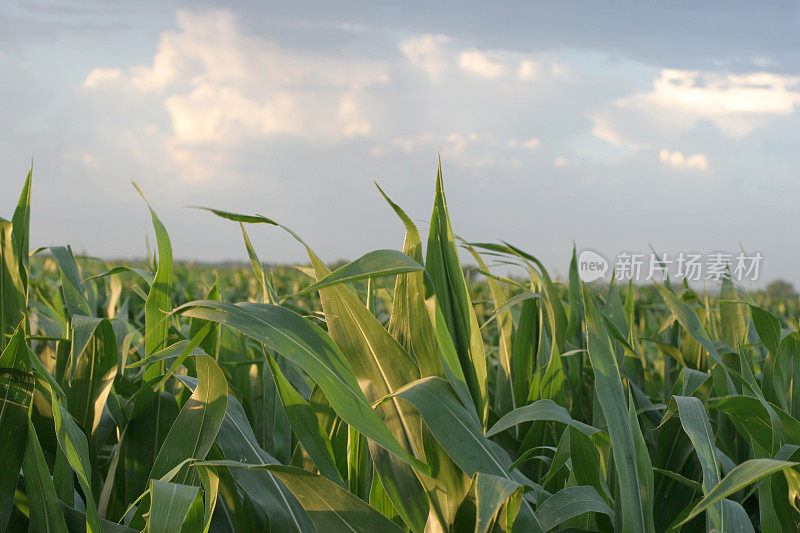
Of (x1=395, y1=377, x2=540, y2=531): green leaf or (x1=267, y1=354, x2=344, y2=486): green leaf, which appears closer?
(x1=395, y1=377, x2=540, y2=531): green leaf

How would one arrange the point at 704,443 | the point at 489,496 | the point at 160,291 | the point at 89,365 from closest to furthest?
the point at 489,496, the point at 704,443, the point at 89,365, the point at 160,291

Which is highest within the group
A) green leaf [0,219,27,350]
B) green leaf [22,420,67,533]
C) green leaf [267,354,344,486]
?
green leaf [0,219,27,350]

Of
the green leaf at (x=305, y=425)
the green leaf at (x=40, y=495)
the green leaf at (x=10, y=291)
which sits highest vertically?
the green leaf at (x=10, y=291)

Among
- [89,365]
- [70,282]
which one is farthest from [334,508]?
[70,282]

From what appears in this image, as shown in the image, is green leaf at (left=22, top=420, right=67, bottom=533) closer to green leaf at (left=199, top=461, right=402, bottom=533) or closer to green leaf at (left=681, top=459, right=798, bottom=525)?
green leaf at (left=199, top=461, right=402, bottom=533)

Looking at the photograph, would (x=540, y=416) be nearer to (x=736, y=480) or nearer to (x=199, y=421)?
(x=736, y=480)

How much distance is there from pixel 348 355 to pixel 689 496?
489mm

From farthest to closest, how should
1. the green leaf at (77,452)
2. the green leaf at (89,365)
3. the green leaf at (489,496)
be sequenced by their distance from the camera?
1. the green leaf at (89,365)
2. the green leaf at (77,452)
3. the green leaf at (489,496)

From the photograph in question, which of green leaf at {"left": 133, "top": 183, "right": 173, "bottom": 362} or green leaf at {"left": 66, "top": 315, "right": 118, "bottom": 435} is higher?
green leaf at {"left": 133, "top": 183, "right": 173, "bottom": 362}

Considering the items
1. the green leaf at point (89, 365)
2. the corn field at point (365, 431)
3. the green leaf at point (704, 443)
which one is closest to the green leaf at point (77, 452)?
the corn field at point (365, 431)

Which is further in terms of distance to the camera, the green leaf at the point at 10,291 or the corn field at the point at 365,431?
the green leaf at the point at 10,291

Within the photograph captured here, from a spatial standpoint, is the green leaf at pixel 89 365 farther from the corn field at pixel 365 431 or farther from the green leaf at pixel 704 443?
the green leaf at pixel 704 443

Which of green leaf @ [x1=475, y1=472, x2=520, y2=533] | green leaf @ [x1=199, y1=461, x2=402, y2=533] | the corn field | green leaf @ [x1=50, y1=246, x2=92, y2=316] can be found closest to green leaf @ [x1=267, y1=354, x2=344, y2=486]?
the corn field

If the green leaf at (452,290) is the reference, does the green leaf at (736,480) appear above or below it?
below
